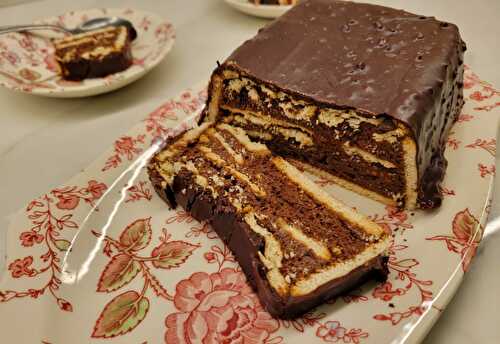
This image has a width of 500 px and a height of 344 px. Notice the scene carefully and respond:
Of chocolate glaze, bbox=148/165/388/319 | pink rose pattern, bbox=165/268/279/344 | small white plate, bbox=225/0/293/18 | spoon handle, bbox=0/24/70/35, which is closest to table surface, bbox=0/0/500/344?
small white plate, bbox=225/0/293/18

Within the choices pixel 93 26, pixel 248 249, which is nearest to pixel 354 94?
pixel 248 249

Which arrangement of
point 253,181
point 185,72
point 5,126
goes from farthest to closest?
1. point 185,72
2. point 5,126
3. point 253,181

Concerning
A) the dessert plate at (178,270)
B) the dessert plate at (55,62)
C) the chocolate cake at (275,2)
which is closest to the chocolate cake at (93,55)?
the dessert plate at (55,62)

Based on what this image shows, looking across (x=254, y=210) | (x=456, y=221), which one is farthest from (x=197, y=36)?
(x=456, y=221)

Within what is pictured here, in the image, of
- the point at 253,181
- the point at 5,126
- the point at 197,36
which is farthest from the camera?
the point at 197,36

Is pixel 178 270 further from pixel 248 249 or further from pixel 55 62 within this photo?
pixel 55 62

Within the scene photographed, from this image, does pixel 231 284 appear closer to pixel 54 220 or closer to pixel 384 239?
pixel 384 239
